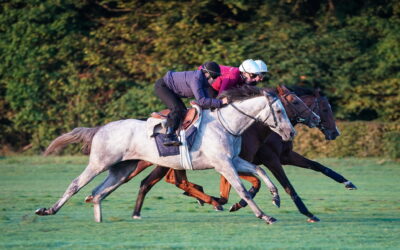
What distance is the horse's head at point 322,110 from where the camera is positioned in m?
12.7

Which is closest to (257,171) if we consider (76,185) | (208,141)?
(208,141)

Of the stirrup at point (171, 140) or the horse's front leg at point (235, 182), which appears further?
the stirrup at point (171, 140)

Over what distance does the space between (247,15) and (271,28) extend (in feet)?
4.80

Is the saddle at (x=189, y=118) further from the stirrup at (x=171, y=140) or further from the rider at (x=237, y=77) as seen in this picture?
the rider at (x=237, y=77)

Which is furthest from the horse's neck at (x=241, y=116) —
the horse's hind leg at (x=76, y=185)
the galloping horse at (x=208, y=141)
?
the horse's hind leg at (x=76, y=185)

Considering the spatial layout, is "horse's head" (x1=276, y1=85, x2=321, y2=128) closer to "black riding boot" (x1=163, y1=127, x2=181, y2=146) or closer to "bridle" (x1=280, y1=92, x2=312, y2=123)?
"bridle" (x1=280, y1=92, x2=312, y2=123)

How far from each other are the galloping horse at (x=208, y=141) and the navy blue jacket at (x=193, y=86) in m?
0.22

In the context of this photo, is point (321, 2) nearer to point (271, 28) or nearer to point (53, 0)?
point (271, 28)

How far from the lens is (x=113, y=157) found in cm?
1126

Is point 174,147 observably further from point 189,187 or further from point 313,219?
point 313,219

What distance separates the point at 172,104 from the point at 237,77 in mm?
1178

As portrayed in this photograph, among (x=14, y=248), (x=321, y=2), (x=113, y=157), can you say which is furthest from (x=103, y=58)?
(x=14, y=248)

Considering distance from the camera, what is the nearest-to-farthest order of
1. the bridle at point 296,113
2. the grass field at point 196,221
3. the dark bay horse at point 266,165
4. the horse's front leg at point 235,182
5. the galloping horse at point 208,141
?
the grass field at point 196,221 < the horse's front leg at point 235,182 < the galloping horse at point 208,141 < the dark bay horse at point 266,165 < the bridle at point 296,113

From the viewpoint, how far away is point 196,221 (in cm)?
1145
